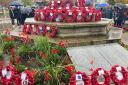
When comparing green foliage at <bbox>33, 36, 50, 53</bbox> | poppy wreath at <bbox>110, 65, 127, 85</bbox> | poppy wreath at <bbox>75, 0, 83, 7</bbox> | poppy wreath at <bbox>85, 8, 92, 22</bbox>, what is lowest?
poppy wreath at <bbox>110, 65, 127, 85</bbox>

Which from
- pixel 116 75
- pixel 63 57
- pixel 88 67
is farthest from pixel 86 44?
pixel 116 75

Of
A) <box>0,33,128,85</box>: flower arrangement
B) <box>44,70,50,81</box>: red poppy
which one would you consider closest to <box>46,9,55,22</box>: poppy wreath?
<box>0,33,128,85</box>: flower arrangement

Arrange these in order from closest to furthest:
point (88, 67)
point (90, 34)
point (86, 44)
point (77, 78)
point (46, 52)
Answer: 1. point (77, 78)
2. point (88, 67)
3. point (46, 52)
4. point (86, 44)
5. point (90, 34)

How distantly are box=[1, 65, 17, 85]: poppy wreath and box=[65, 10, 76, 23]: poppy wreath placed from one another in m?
4.32

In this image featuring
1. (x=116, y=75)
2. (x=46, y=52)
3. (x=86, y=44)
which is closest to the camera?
(x=116, y=75)

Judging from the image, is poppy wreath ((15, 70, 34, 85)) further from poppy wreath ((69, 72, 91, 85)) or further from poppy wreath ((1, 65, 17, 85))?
poppy wreath ((69, 72, 91, 85))

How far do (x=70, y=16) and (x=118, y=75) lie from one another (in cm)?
438

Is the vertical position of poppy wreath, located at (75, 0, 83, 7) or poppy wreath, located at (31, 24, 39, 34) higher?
poppy wreath, located at (75, 0, 83, 7)

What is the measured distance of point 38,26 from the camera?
10.0 m

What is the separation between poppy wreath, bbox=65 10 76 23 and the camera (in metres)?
10.0

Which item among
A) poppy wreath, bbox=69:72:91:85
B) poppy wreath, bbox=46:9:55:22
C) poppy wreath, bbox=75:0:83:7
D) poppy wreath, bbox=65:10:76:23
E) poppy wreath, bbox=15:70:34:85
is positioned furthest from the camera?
poppy wreath, bbox=75:0:83:7

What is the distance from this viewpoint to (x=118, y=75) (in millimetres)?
6117

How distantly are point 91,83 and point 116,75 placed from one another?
0.56 meters

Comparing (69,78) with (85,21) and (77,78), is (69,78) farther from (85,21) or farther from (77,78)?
(85,21)
